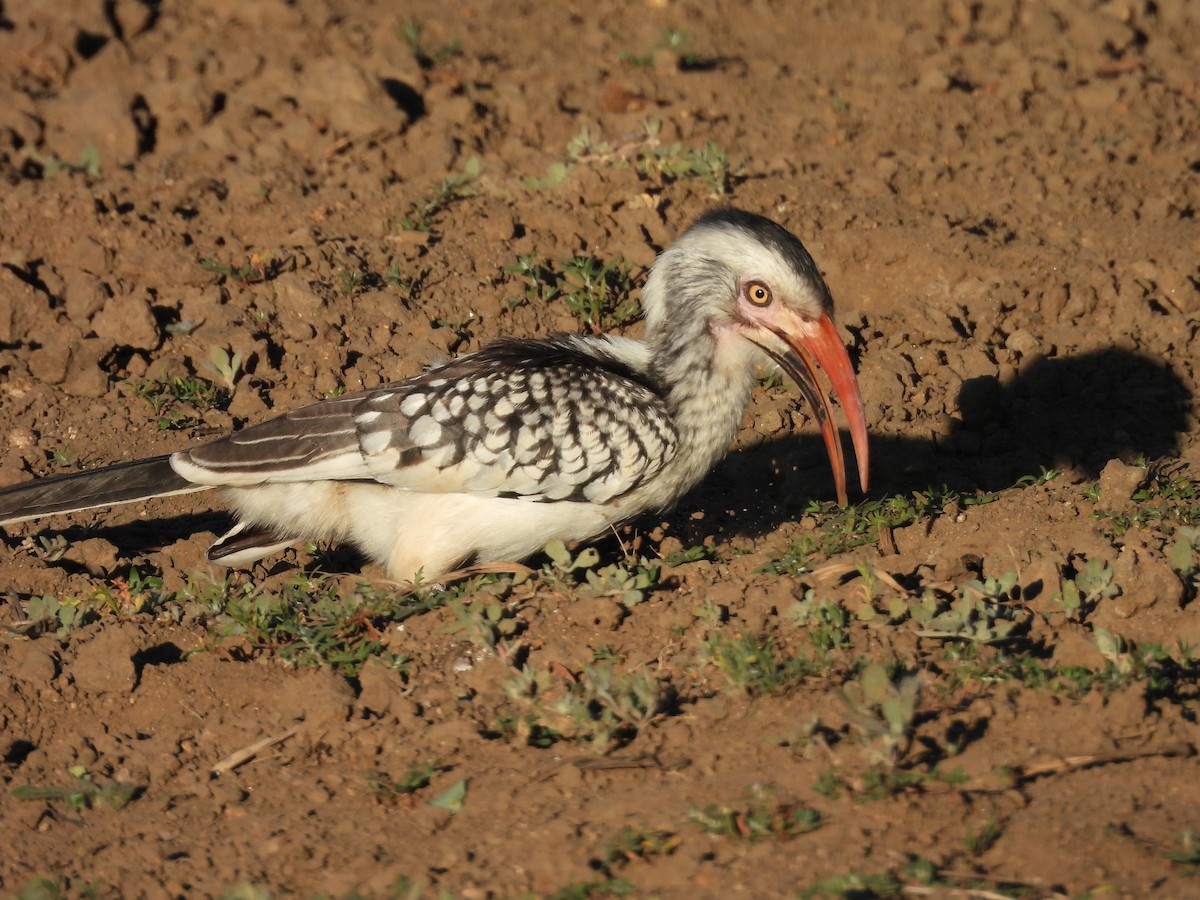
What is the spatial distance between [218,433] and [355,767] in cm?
276

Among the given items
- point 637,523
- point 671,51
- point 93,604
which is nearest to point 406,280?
point 637,523

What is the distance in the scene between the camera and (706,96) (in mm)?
9273

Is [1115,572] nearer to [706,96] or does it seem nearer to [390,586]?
[390,586]

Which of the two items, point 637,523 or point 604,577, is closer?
point 604,577

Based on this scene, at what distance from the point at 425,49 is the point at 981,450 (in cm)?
512

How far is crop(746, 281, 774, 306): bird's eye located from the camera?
5.35 metres

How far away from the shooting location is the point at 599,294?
7148 millimetres

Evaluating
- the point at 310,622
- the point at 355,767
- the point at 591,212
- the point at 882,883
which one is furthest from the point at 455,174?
the point at 882,883

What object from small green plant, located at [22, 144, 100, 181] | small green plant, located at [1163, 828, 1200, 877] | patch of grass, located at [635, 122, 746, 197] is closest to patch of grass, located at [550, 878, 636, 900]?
small green plant, located at [1163, 828, 1200, 877]

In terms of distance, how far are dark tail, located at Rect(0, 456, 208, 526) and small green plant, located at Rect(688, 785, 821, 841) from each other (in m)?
2.66

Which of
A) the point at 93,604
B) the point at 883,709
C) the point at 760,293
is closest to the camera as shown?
the point at 883,709

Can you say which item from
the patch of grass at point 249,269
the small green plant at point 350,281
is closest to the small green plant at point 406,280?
the small green plant at point 350,281

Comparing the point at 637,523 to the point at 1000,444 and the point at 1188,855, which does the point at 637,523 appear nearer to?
the point at 1000,444

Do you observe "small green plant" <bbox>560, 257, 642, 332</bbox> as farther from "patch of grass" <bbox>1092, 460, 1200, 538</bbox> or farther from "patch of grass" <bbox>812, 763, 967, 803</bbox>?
"patch of grass" <bbox>812, 763, 967, 803</bbox>
